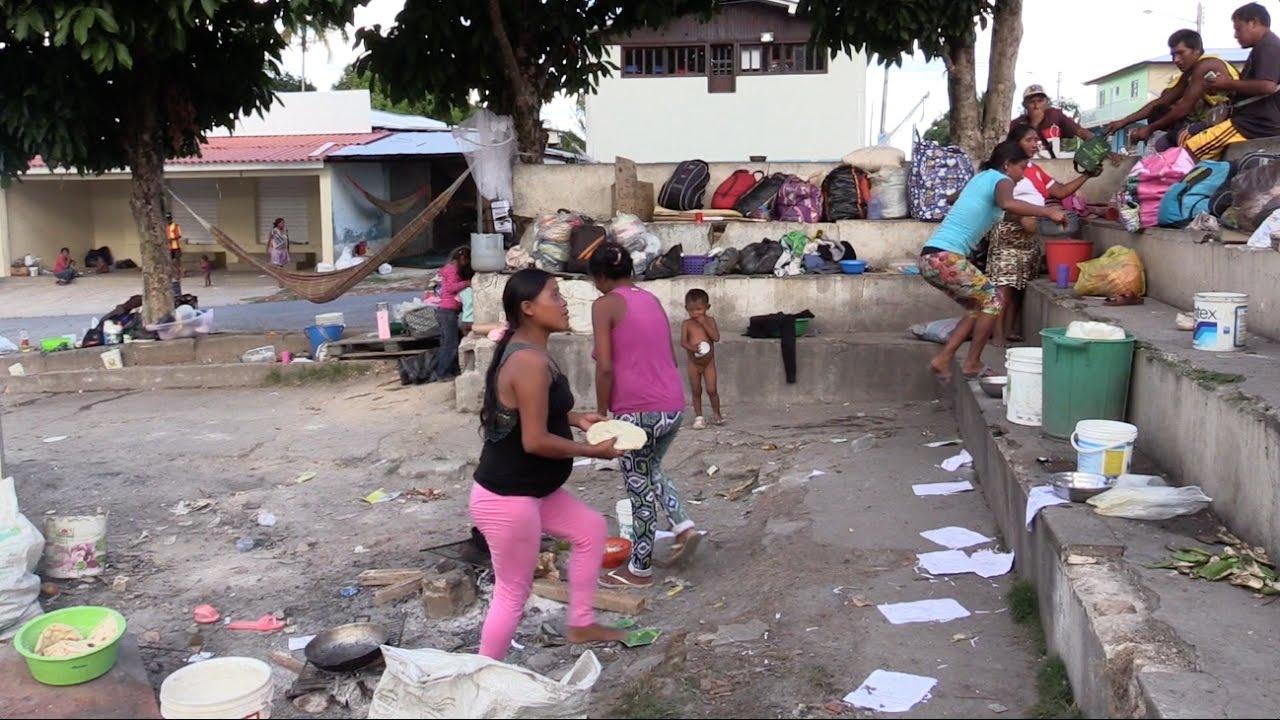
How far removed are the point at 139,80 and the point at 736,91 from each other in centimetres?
1298

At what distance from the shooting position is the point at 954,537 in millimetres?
4996

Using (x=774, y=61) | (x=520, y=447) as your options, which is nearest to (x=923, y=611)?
(x=520, y=447)

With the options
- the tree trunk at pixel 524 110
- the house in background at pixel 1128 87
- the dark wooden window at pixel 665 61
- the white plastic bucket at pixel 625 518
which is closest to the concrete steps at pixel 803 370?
the tree trunk at pixel 524 110

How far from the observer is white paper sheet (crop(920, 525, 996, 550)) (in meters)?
4.90

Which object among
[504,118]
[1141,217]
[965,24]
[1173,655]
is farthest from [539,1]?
[1173,655]

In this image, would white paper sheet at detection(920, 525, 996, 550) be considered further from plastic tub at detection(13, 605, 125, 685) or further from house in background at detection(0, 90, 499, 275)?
house in background at detection(0, 90, 499, 275)

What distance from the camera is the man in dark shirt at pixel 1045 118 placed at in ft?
30.0

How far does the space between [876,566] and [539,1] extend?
7.61 m

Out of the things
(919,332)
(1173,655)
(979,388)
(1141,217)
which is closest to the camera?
(1173,655)

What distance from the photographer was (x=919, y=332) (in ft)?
28.6

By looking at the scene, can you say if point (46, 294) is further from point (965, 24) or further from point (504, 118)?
point (965, 24)

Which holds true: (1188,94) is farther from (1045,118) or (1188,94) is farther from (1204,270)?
(1204,270)

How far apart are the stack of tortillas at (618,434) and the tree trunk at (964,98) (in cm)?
773

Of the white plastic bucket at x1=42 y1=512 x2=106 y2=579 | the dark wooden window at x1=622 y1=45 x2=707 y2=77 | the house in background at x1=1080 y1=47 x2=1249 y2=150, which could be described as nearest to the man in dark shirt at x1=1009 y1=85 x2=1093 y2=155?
the white plastic bucket at x1=42 y1=512 x2=106 y2=579
